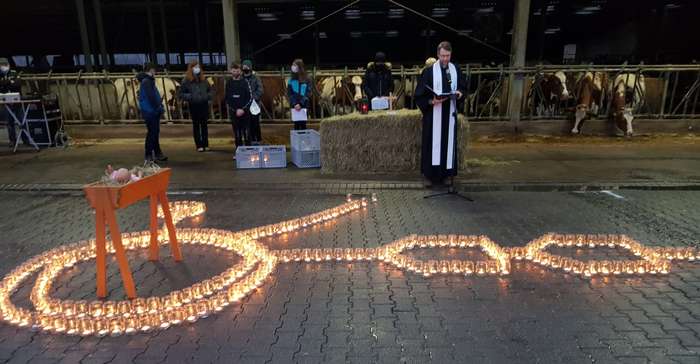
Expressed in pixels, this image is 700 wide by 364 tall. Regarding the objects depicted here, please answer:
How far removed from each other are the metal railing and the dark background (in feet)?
22.8

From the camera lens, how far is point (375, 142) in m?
8.42

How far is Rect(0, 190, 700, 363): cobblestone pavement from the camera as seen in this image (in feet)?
10.8

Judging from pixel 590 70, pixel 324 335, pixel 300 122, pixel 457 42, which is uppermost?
pixel 457 42

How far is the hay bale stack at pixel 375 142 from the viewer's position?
8.30 metres

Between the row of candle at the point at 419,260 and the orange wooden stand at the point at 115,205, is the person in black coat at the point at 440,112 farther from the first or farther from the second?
the orange wooden stand at the point at 115,205

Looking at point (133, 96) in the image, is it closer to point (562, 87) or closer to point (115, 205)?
point (115, 205)

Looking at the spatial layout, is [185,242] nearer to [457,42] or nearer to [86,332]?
[86,332]

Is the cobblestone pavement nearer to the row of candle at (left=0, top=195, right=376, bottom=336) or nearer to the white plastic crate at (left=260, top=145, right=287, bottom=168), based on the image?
the row of candle at (left=0, top=195, right=376, bottom=336)

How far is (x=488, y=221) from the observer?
6.02 metres

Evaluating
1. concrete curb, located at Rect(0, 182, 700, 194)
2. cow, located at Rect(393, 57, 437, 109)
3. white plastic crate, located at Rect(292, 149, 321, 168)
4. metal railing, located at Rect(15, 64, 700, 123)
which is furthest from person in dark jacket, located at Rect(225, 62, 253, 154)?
cow, located at Rect(393, 57, 437, 109)

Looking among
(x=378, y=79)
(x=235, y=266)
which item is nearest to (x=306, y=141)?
(x=378, y=79)

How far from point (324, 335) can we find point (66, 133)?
439 inches

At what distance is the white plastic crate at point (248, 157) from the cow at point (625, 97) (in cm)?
939

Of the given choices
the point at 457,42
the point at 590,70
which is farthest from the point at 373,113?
the point at 457,42
